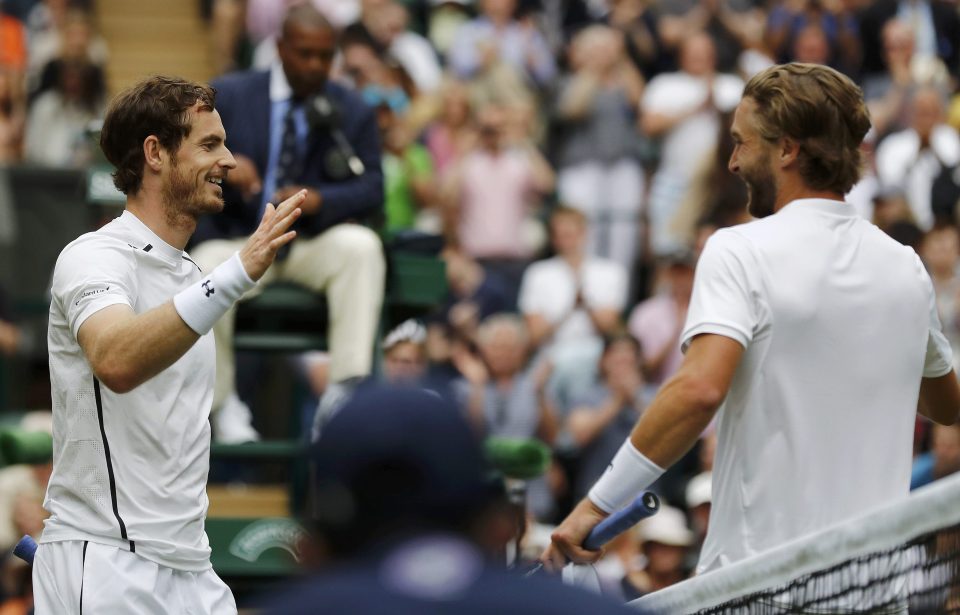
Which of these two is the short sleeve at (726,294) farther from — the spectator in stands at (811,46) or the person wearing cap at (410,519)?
the spectator in stands at (811,46)

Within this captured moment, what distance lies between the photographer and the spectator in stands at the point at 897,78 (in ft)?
41.3

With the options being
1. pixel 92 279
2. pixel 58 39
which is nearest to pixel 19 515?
pixel 92 279

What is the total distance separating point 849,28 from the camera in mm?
13336

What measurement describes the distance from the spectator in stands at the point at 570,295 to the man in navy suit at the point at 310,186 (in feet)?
11.1

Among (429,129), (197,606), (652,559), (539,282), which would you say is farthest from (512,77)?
(197,606)

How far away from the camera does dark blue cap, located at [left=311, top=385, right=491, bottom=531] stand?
2.43 metres

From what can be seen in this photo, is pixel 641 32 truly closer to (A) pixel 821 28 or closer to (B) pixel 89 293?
(A) pixel 821 28

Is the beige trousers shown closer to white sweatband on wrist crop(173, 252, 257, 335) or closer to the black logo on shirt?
the black logo on shirt

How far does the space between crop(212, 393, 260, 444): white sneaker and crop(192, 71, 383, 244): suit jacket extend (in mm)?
830

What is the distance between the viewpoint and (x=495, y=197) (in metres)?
12.5

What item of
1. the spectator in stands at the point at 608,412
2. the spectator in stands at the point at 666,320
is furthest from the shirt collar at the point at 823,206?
the spectator in stands at the point at 666,320

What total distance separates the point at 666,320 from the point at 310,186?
12.3ft

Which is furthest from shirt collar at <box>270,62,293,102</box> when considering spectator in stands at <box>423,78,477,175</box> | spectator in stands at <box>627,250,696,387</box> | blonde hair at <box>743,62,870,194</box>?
spectator in stands at <box>423,78,477,175</box>

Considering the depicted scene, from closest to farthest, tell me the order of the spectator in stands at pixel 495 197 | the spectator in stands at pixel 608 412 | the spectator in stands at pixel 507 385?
the spectator in stands at pixel 608 412, the spectator in stands at pixel 507 385, the spectator in stands at pixel 495 197
